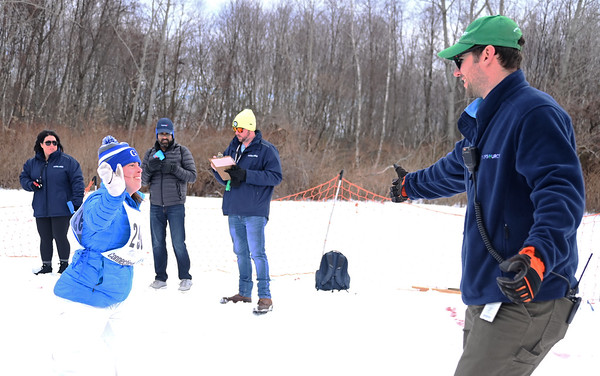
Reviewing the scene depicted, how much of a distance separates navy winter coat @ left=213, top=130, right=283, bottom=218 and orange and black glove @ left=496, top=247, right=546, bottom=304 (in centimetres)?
325

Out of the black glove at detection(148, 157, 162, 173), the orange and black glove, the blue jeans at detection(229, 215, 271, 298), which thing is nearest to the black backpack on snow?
the blue jeans at detection(229, 215, 271, 298)

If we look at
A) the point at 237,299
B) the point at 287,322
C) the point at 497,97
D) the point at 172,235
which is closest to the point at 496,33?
the point at 497,97

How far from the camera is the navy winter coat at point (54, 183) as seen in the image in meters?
5.64

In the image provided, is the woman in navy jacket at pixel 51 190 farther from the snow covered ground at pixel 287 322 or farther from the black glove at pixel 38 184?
the snow covered ground at pixel 287 322

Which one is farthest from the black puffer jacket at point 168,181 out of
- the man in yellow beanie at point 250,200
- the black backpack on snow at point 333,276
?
the black backpack on snow at point 333,276

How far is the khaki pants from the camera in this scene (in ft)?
5.44

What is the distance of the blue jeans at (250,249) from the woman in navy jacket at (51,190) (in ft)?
7.32

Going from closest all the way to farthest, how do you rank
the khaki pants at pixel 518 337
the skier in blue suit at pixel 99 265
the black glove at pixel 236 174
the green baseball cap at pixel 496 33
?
the khaki pants at pixel 518 337, the green baseball cap at pixel 496 33, the skier in blue suit at pixel 99 265, the black glove at pixel 236 174

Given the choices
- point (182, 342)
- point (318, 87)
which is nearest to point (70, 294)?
point (182, 342)

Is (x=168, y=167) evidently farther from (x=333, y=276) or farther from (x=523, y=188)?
(x=523, y=188)

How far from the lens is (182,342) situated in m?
3.84

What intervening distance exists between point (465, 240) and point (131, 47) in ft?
82.8

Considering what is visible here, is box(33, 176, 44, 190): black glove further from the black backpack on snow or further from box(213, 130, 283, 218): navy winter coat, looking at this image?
the black backpack on snow

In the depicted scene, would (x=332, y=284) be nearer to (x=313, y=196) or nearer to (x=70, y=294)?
(x=70, y=294)
